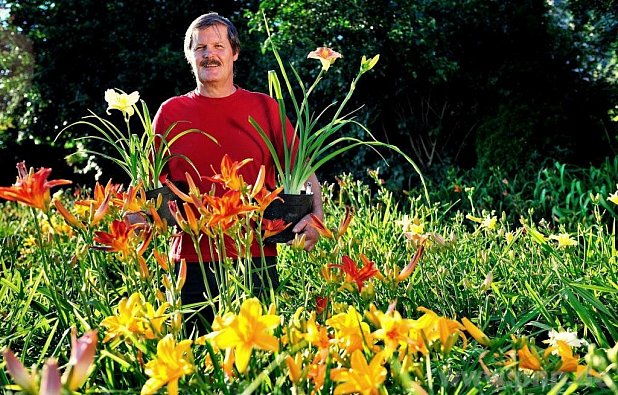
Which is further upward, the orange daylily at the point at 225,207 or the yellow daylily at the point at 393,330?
the orange daylily at the point at 225,207

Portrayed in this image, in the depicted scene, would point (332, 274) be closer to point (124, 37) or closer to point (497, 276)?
point (497, 276)

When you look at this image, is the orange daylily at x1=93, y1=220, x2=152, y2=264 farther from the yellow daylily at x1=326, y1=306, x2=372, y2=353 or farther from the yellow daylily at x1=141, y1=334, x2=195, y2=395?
the yellow daylily at x1=326, y1=306, x2=372, y2=353

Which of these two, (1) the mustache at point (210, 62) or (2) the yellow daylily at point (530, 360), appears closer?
(2) the yellow daylily at point (530, 360)

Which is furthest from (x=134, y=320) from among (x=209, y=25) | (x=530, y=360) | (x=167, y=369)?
(x=209, y=25)

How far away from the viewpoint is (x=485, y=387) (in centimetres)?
130

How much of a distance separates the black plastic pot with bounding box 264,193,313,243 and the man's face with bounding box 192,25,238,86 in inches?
19.9

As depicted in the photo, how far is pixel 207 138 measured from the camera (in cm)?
219

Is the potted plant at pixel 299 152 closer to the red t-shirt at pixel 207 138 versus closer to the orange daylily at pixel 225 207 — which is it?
the red t-shirt at pixel 207 138

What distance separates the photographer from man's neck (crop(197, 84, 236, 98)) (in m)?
2.20

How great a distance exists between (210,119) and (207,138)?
6 centimetres

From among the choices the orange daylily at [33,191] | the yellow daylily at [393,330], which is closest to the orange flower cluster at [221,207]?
the orange daylily at [33,191]

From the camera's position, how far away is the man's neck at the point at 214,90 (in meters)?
2.20

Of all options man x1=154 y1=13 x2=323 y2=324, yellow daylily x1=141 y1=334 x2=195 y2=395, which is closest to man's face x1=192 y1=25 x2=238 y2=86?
man x1=154 y1=13 x2=323 y2=324

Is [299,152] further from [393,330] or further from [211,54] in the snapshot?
[393,330]
